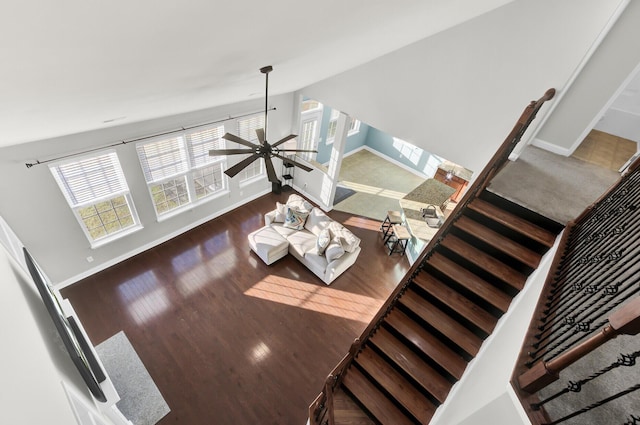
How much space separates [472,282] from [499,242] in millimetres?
503

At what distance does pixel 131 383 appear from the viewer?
3.84m

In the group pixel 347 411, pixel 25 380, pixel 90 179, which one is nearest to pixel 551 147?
pixel 347 411

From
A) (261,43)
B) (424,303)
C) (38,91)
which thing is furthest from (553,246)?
(38,91)

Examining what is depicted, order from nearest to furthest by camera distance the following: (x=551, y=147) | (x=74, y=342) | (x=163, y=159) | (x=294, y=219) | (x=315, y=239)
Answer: (x=74, y=342) → (x=551, y=147) → (x=163, y=159) → (x=315, y=239) → (x=294, y=219)

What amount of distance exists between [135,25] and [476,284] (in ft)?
10.9

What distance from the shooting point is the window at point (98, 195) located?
168 inches

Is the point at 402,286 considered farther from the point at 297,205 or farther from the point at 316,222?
the point at 297,205

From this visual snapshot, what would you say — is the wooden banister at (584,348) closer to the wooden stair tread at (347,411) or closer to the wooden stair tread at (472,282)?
the wooden stair tread at (472,282)

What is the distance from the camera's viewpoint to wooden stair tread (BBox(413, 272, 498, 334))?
9.29 feet

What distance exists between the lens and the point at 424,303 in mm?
3160

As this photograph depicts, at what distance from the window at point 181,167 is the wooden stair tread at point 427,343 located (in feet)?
15.0

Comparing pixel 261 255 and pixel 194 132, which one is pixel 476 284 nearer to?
pixel 261 255

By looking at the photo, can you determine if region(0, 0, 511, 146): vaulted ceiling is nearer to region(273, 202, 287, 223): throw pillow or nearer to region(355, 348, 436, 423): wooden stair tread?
region(355, 348, 436, 423): wooden stair tread

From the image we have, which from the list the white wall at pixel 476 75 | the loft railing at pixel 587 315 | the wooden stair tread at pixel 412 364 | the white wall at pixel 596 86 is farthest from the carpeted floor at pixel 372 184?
the loft railing at pixel 587 315
